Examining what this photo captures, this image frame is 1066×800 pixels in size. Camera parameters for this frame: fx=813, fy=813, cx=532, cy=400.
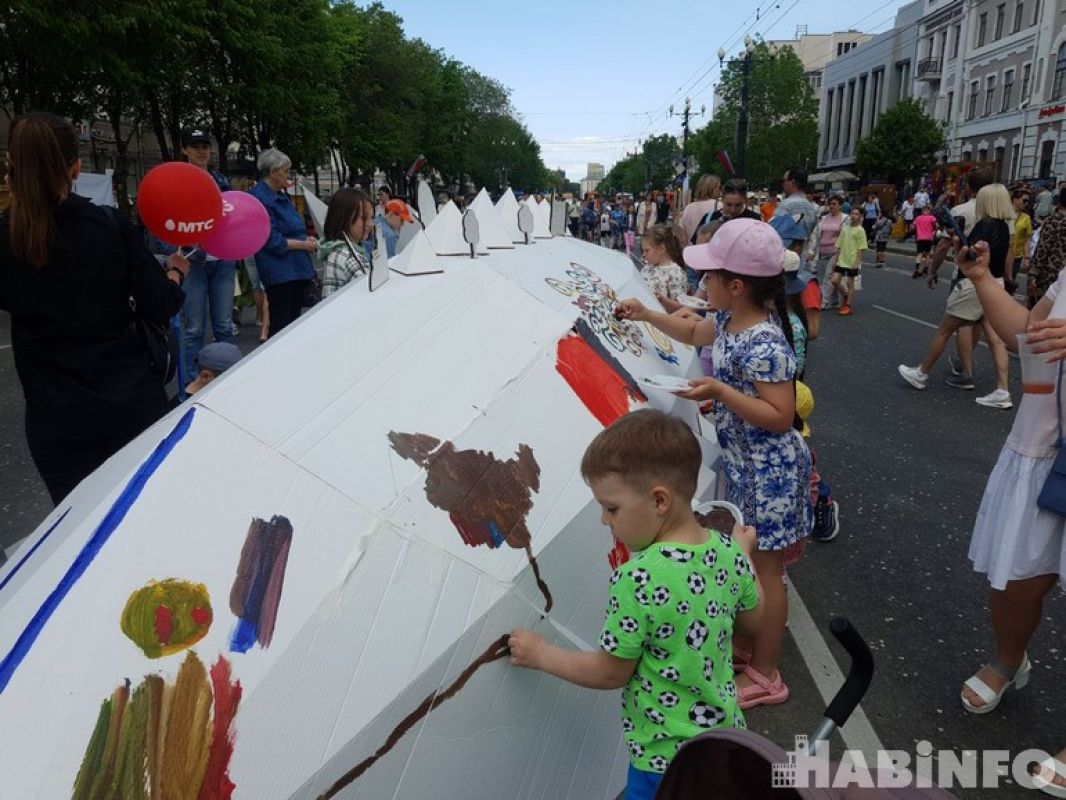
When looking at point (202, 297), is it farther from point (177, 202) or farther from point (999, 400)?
point (999, 400)

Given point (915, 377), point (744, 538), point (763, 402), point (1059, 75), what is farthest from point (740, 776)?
point (1059, 75)

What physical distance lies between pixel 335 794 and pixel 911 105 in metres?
53.2

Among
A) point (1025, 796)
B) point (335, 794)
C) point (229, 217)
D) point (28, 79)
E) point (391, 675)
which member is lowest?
point (1025, 796)

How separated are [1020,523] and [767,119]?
7358 cm

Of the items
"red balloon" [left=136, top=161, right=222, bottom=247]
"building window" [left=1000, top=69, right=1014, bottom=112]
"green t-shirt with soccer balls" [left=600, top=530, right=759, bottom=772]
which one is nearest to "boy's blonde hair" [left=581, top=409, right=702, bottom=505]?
"green t-shirt with soccer balls" [left=600, top=530, right=759, bottom=772]

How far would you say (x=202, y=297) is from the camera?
653cm

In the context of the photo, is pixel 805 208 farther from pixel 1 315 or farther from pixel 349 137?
pixel 349 137

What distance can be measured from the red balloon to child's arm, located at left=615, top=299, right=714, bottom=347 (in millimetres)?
1948

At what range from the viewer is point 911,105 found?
46.5m

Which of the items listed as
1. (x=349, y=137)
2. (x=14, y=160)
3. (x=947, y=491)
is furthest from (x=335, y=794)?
(x=349, y=137)

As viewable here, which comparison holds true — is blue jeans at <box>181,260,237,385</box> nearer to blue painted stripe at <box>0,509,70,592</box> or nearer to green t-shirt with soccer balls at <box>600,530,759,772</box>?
blue painted stripe at <box>0,509,70,592</box>

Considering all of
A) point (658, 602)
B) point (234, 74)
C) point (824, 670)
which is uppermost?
point (234, 74)

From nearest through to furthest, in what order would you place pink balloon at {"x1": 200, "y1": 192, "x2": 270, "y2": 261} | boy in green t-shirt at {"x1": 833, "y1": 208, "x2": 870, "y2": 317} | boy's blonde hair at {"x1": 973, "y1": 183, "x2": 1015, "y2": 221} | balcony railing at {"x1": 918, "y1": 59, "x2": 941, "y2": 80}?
pink balloon at {"x1": 200, "y1": 192, "x2": 270, "y2": 261}
boy's blonde hair at {"x1": 973, "y1": 183, "x2": 1015, "y2": 221}
boy in green t-shirt at {"x1": 833, "y1": 208, "x2": 870, "y2": 317}
balcony railing at {"x1": 918, "y1": 59, "x2": 941, "y2": 80}

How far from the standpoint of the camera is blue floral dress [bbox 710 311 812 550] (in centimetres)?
271
